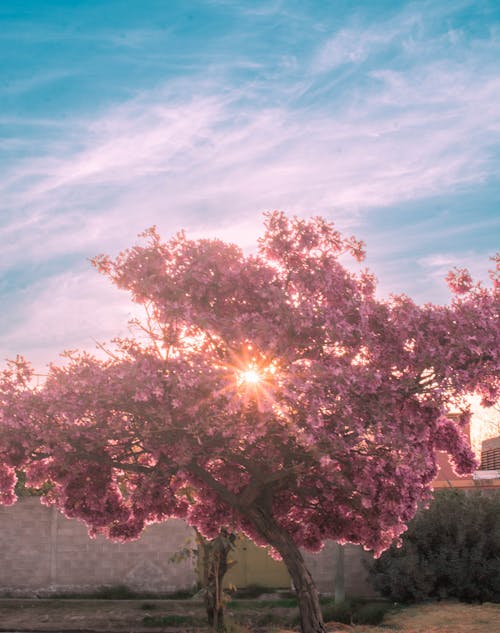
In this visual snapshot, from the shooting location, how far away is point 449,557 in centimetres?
1658

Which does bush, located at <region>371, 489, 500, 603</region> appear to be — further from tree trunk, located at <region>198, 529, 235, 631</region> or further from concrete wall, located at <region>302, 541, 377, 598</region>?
tree trunk, located at <region>198, 529, 235, 631</region>

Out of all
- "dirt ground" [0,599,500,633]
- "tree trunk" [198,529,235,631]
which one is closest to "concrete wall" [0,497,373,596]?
"dirt ground" [0,599,500,633]

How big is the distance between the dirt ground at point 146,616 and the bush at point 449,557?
1.91ft

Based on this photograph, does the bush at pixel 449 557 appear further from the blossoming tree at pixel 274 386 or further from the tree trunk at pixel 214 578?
the blossoming tree at pixel 274 386

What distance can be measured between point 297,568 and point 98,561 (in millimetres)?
10742

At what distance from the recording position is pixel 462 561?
53.7ft

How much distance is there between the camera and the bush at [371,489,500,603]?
1634cm

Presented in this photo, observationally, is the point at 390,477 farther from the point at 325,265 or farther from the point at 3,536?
the point at 3,536

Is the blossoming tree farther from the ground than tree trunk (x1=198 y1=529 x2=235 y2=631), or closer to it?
farther from the ground

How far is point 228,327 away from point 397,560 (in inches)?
376

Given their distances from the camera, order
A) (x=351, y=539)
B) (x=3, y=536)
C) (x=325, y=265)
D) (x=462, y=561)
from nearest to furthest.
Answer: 1. (x=325, y=265)
2. (x=351, y=539)
3. (x=462, y=561)
4. (x=3, y=536)

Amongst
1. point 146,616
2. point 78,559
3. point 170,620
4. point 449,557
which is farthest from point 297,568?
point 78,559

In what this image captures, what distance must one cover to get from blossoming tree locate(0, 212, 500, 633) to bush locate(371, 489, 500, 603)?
19.9 feet

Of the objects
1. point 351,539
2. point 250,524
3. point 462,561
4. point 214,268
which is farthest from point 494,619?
point 214,268
